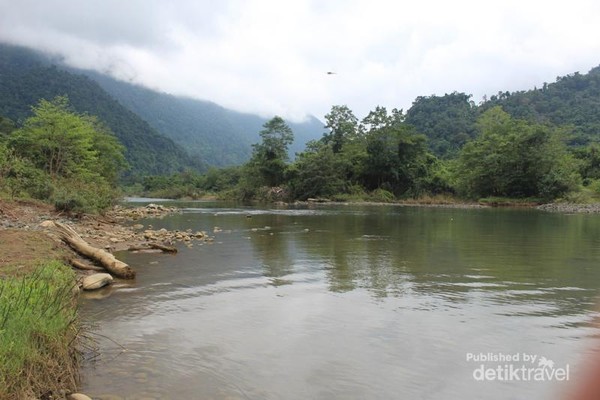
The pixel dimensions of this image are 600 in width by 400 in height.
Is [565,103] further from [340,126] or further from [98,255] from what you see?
[98,255]

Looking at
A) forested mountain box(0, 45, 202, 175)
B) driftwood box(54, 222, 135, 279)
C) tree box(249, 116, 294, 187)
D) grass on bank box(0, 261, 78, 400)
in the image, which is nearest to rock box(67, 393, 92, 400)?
grass on bank box(0, 261, 78, 400)

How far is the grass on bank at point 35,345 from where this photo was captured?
4.24m

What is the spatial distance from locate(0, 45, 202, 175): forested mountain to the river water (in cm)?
11401

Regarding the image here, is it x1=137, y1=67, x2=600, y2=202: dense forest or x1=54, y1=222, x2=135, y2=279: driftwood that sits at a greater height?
x1=137, y1=67, x2=600, y2=202: dense forest

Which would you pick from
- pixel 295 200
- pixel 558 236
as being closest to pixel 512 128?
pixel 295 200

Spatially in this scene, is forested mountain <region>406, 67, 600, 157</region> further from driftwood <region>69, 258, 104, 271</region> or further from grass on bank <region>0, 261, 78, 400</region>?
grass on bank <region>0, 261, 78, 400</region>

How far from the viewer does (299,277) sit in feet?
37.6

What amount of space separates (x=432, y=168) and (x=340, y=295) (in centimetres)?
6233

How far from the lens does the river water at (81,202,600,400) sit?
5.29 meters

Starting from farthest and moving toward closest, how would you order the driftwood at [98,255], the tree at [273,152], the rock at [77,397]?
1. the tree at [273,152]
2. the driftwood at [98,255]
3. the rock at [77,397]

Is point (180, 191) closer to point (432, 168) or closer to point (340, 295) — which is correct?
point (432, 168)

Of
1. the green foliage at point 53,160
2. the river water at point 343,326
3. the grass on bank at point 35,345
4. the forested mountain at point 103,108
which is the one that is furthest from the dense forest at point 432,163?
the grass on bank at point 35,345

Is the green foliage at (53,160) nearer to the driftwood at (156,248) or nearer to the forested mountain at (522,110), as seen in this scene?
the driftwood at (156,248)

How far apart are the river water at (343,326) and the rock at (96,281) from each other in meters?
0.35
